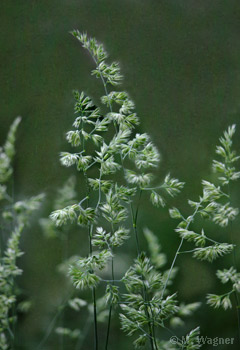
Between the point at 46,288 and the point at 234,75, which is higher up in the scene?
the point at 234,75

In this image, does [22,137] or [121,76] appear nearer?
[121,76]

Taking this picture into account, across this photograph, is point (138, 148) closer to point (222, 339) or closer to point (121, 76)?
point (121, 76)

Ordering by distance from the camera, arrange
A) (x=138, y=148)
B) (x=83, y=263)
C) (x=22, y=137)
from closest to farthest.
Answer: (x=83, y=263) < (x=138, y=148) < (x=22, y=137)

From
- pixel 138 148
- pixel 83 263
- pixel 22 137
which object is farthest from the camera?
pixel 22 137

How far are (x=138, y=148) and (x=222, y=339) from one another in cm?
56

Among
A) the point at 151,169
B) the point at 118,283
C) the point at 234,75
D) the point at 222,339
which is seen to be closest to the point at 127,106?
the point at 151,169

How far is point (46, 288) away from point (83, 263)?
0.27 metres

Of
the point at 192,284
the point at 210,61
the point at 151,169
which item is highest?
the point at 210,61

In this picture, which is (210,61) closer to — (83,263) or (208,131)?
(208,131)

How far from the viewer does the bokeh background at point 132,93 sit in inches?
49.8

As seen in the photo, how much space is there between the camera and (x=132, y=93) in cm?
128

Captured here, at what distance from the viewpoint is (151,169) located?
1.27 m

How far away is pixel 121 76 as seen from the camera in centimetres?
119

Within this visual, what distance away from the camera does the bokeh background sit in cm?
126
